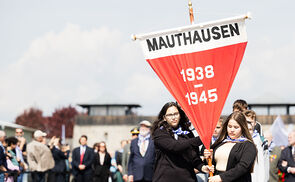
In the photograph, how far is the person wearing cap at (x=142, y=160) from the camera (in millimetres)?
12289

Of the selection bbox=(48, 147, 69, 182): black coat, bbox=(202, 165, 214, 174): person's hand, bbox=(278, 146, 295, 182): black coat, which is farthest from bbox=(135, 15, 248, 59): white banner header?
bbox=(48, 147, 69, 182): black coat

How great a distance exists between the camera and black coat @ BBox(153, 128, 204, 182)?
7.79 m

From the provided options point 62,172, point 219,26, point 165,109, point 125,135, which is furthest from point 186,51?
point 125,135

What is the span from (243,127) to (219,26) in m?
1.27

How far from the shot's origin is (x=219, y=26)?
7.20 metres

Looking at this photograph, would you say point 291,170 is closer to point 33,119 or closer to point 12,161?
point 12,161

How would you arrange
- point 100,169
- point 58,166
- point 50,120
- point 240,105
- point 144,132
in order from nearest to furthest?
point 240,105 < point 144,132 < point 58,166 < point 100,169 < point 50,120

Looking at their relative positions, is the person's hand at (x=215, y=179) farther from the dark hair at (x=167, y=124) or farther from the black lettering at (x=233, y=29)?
the black lettering at (x=233, y=29)

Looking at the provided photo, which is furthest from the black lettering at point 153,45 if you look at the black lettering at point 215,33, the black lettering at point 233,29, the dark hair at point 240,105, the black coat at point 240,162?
the dark hair at point 240,105

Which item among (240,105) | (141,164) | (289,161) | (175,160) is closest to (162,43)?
(175,160)

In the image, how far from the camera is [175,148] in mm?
7695

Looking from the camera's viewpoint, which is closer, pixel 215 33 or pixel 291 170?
pixel 215 33

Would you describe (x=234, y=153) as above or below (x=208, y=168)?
above

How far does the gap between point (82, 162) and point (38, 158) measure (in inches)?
96.4
